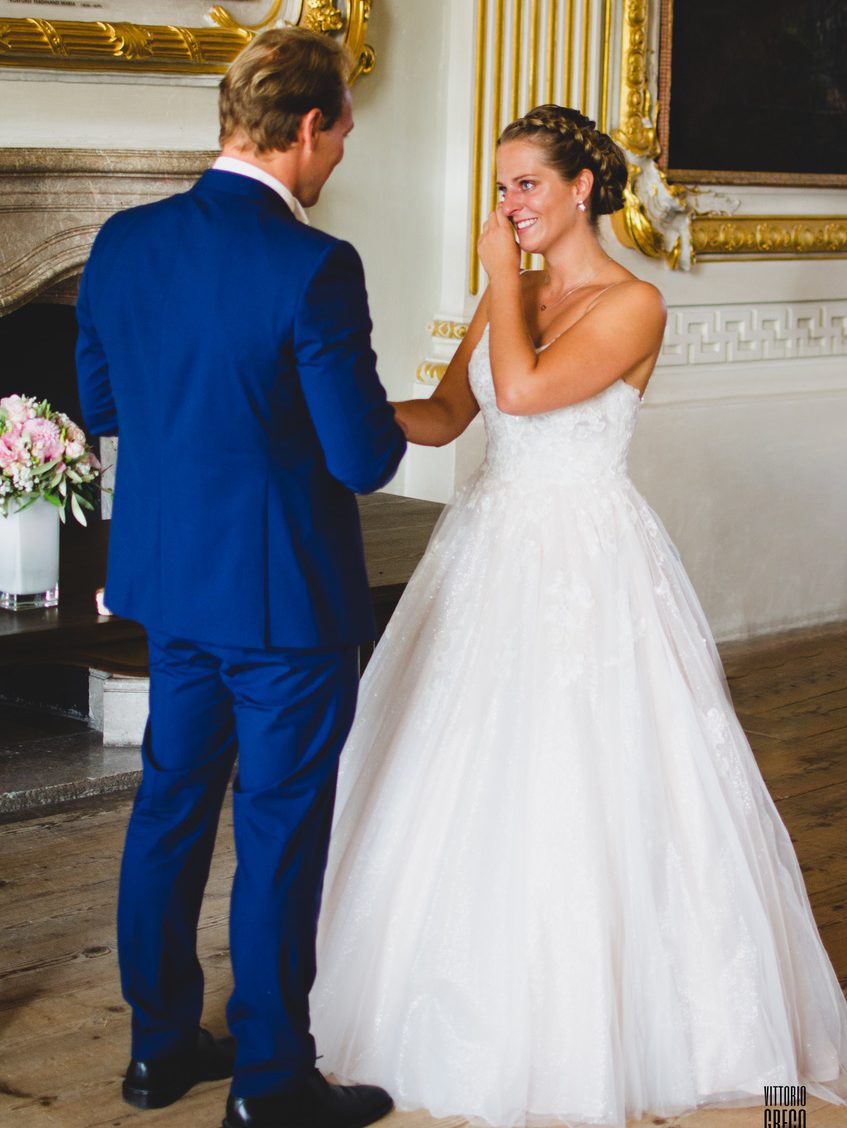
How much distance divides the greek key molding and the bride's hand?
300 centimetres

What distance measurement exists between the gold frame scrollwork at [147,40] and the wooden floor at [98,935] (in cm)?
196

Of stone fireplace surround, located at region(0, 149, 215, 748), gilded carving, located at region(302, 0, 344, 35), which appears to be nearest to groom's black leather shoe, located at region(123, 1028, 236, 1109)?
stone fireplace surround, located at region(0, 149, 215, 748)

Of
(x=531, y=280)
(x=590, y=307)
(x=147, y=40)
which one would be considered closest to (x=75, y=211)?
(x=147, y=40)

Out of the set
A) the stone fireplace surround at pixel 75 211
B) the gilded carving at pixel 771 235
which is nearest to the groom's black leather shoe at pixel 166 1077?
the stone fireplace surround at pixel 75 211

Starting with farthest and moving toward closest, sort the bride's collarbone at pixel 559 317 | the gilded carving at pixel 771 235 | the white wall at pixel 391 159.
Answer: the gilded carving at pixel 771 235
the white wall at pixel 391 159
the bride's collarbone at pixel 559 317

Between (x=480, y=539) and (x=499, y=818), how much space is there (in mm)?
531

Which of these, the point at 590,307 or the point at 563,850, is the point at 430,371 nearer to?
the point at 590,307

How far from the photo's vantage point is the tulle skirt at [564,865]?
247cm

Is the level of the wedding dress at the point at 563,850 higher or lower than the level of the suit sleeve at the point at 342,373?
lower

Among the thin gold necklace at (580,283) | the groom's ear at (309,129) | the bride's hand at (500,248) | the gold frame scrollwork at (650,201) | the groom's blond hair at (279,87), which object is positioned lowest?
the thin gold necklace at (580,283)

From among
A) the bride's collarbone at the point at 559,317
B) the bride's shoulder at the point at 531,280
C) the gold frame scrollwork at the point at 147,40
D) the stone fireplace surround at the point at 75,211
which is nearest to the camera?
the bride's collarbone at the point at 559,317

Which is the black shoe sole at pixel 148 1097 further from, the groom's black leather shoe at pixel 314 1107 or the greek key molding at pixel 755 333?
the greek key molding at pixel 755 333

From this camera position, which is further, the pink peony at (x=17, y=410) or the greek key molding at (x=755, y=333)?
the greek key molding at (x=755, y=333)

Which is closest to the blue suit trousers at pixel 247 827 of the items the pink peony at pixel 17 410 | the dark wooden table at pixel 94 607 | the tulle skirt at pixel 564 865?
the tulle skirt at pixel 564 865
